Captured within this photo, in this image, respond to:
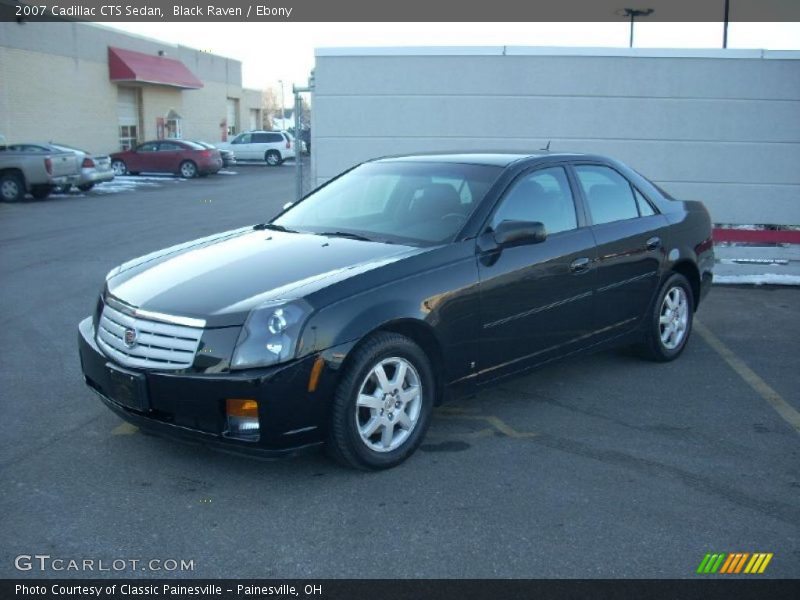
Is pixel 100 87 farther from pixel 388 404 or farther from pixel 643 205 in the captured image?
pixel 388 404

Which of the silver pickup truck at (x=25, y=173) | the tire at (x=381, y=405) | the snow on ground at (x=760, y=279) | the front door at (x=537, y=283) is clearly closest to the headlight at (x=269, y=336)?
the tire at (x=381, y=405)

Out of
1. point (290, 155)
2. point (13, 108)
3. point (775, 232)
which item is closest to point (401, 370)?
point (775, 232)

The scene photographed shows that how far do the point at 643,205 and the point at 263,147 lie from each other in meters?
33.8

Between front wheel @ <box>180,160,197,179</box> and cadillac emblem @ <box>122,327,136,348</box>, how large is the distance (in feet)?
89.1

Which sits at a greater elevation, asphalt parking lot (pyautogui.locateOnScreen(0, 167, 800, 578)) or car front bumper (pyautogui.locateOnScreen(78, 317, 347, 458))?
car front bumper (pyautogui.locateOnScreen(78, 317, 347, 458))

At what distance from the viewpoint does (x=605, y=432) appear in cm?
486

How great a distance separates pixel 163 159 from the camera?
30.4 metres

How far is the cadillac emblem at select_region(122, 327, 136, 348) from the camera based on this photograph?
4117mm

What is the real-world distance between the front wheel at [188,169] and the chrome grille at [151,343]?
1064 inches

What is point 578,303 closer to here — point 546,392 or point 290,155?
point 546,392

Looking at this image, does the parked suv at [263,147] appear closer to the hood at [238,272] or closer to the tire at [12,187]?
the tire at [12,187]

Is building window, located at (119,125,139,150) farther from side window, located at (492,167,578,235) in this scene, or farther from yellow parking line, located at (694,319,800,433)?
side window, located at (492,167,578,235)

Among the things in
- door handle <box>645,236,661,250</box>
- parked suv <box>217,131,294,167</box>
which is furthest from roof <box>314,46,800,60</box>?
parked suv <box>217,131,294,167</box>

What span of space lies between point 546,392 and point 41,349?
12.9 ft
